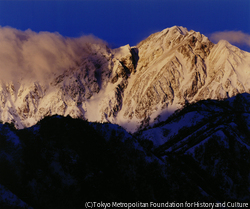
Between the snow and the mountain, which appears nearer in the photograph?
the mountain

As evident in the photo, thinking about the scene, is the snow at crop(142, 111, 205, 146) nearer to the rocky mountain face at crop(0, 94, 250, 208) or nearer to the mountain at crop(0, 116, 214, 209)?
the rocky mountain face at crop(0, 94, 250, 208)

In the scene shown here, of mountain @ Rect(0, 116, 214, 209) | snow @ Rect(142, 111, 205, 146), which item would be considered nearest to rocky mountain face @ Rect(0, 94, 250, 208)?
mountain @ Rect(0, 116, 214, 209)

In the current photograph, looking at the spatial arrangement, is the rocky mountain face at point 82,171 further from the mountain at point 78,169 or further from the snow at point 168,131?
the snow at point 168,131

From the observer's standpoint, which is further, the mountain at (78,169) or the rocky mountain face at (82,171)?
the rocky mountain face at (82,171)

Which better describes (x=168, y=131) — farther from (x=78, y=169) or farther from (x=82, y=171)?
(x=78, y=169)

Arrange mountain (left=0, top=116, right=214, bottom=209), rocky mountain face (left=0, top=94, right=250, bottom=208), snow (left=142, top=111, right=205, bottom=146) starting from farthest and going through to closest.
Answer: snow (left=142, top=111, right=205, bottom=146), rocky mountain face (left=0, top=94, right=250, bottom=208), mountain (left=0, top=116, right=214, bottom=209)

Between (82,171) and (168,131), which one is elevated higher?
(168,131)

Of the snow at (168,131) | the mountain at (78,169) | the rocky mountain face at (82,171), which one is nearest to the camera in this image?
the mountain at (78,169)

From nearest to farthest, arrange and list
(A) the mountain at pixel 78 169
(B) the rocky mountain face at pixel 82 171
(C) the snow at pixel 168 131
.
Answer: (A) the mountain at pixel 78 169 → (B) the rocky mountain face at pixel 82 171 → (C) the snow at pixel 168 131

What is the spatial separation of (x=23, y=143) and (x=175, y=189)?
39591mm

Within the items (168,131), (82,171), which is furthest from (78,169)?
(168,131)

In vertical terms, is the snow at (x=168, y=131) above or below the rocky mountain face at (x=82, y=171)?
above

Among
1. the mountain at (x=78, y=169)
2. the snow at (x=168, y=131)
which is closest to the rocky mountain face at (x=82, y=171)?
the mountain at (x=78, y=169)

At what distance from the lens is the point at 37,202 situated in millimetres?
75125
